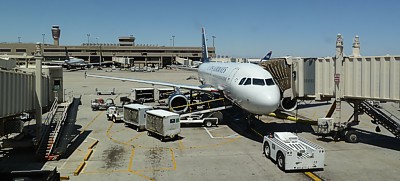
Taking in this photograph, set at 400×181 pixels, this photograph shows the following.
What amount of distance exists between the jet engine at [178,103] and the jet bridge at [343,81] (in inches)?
354

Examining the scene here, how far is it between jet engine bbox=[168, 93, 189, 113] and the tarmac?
308 centimetres

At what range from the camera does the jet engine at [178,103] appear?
33.6 metres

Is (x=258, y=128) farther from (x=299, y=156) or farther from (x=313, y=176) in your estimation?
(x=313, y=176)

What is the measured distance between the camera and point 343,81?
24.7m

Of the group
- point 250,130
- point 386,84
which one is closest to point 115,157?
point 250,130

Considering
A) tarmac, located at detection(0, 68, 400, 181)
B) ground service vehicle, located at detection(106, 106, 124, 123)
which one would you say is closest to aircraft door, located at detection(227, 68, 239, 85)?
tarmac, located at detection(0, 68, 400, 181)

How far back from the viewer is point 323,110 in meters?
43.4

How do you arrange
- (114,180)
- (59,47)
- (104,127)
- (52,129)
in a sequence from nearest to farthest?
(114,180)
(52,129)
(104,127)
(59,47)

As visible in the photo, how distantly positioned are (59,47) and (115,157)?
184 m

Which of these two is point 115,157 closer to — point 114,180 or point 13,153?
point 114,180

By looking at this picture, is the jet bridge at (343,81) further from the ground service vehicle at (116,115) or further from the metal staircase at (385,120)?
the ground service vehicle at (116,115)

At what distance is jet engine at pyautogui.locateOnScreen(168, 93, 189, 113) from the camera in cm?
3359

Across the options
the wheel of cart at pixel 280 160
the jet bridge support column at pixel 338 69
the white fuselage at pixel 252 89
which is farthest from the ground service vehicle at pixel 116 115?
the jet bridge support column at pixel 338 69

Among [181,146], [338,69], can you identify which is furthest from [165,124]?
[338,69]
